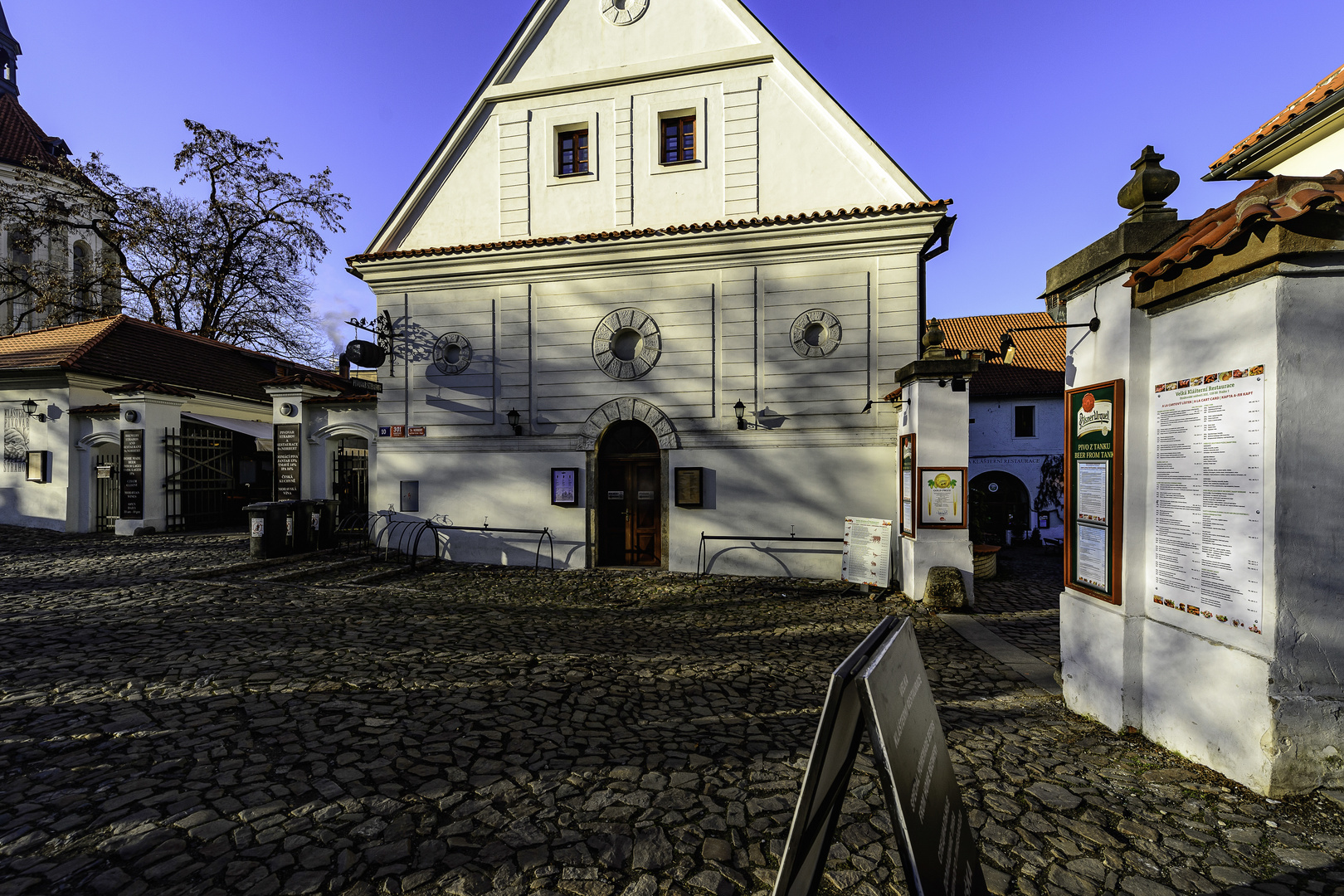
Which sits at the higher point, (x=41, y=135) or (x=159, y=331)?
(x=41, y=135)

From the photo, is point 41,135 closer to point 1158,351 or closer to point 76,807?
point 76,807

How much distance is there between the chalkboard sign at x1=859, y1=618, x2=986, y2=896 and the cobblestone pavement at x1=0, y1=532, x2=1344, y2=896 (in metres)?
0.95

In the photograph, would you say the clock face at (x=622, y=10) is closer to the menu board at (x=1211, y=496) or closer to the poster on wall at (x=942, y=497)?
the poster on wall at (x=942, y=497)

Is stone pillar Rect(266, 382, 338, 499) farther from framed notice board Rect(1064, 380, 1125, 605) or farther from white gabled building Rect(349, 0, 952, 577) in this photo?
framed notice board Rect(1064, 380, 1125, 605)

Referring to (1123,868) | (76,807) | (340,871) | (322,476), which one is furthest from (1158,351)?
(322,476)

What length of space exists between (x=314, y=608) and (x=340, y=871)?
20.2 feet

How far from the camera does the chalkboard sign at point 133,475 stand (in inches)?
599

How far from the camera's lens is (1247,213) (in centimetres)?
322

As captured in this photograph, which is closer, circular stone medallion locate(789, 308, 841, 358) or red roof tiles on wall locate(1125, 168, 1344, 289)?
red roof tiles on wall locate(1125, 168, 1344, 289)

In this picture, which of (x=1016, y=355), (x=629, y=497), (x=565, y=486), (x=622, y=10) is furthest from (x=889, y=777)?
(x=1016, y=355)

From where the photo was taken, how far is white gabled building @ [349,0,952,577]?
1046 centimetres

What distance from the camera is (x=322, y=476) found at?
14008 millimetres

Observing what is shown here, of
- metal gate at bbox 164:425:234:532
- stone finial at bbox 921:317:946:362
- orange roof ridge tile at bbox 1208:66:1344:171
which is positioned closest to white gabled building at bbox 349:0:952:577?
stone finial at bbox 921:317:946:362

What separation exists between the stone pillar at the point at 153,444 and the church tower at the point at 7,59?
38.1 m
